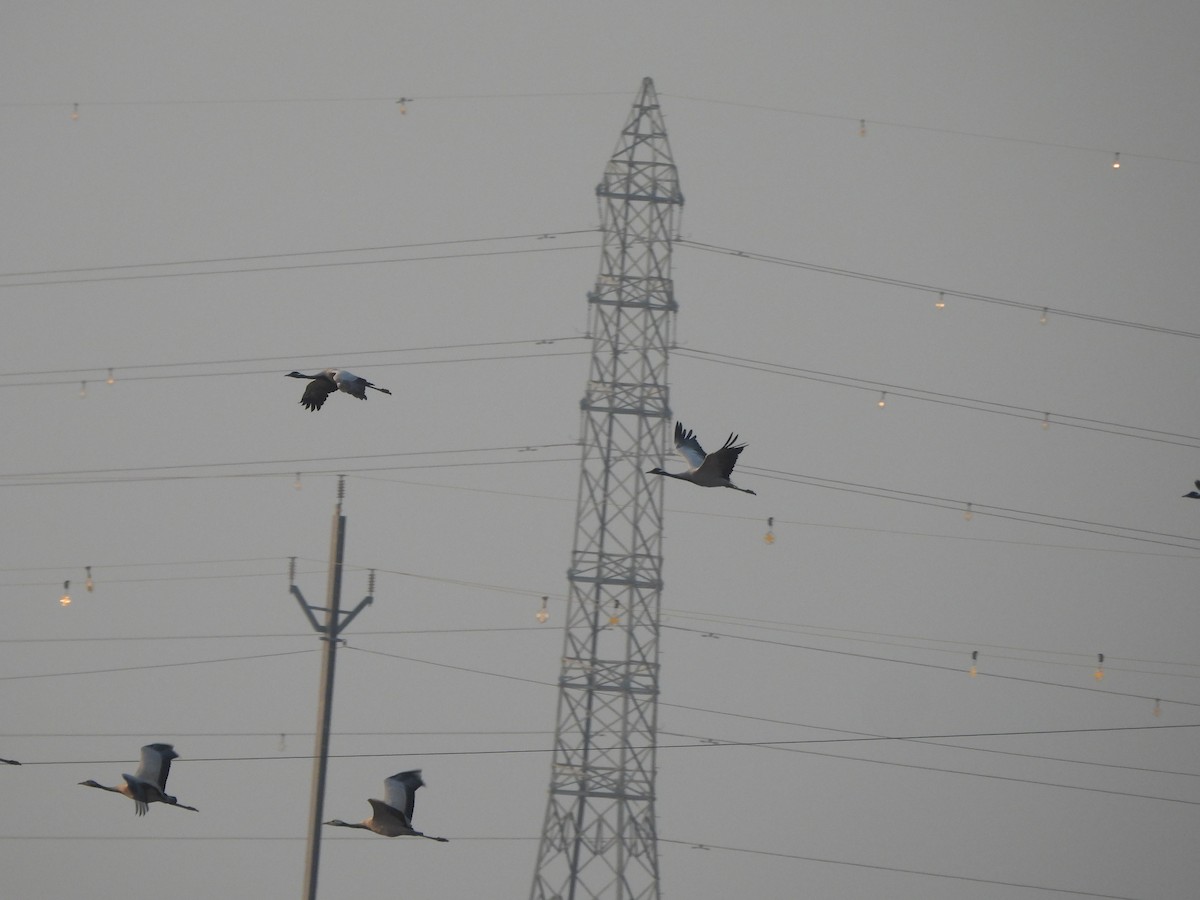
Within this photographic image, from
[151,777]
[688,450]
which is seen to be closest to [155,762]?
[151,777]

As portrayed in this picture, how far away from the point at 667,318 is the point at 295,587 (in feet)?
33.3

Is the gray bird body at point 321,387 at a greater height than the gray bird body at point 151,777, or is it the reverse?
the gray bird body at point 321,387

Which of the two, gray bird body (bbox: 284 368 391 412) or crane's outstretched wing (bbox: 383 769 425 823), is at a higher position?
gray bird body (bbox: 284 368 391 412)

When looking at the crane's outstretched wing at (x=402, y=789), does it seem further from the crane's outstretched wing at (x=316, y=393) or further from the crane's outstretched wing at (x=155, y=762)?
the crane's outstretched wing at (x=316, y=393)

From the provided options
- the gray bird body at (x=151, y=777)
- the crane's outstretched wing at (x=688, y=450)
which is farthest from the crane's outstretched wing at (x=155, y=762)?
the crane's outstretched wing at (x=688, y=450)

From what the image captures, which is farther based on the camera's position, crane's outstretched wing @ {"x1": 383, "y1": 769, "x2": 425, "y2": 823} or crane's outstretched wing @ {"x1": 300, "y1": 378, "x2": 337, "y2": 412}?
crane's outstretched wing @ {"x1": 300, "y1": 378, "x2": 337, "y2": 412}

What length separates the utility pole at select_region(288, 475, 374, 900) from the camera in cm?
5622

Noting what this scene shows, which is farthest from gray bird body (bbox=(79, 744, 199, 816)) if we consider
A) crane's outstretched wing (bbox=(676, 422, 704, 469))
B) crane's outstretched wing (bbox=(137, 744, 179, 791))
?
crane's outstretched wing (bbox=(676, 422, 704, 469))

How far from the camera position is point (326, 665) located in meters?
56.6

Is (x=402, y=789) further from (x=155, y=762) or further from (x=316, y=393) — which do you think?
(x=316, y=393)

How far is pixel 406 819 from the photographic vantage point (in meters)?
51.8

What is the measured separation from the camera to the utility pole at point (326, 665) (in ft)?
184

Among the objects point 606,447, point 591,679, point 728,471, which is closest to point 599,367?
point 606,447

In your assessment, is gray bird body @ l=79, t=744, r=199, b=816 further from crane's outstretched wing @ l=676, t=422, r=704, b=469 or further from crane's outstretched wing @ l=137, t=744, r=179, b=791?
crane's outstretched wing @ l=676, t=422, r=704, b=469
